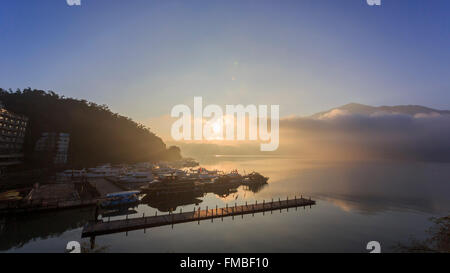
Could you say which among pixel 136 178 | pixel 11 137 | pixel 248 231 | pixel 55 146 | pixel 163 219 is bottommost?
pixel 248 231

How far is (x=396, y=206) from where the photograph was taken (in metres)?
59.2

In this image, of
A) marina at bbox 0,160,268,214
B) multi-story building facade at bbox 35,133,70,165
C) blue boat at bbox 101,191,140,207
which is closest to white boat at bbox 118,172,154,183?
marina at bbox 0,160,268,214

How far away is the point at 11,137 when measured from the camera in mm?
78312

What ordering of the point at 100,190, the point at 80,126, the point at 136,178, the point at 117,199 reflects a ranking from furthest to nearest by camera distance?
the point at 80,126 → the point at 136,178 → the point at 100,190 → the point at 117,199

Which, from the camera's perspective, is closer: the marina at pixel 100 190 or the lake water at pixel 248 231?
the lake water at pixel 248 231

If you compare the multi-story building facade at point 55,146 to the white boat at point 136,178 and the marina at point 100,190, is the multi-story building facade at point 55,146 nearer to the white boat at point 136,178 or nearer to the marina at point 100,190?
the marina at point 100,190

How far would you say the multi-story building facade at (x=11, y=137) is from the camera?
240 feet

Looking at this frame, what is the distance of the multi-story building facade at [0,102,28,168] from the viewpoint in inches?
2877

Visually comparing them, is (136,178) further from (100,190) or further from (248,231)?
(248,231)

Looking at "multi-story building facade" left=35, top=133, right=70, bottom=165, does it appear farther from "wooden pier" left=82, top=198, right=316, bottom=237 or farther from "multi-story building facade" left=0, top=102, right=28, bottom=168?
"wooden pier" left=82, top=198, right=316, bottom=237

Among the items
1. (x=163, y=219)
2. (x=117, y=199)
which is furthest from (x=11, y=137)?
(x=163, y=219)

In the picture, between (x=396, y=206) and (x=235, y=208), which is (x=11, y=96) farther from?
(x=396, y=206)

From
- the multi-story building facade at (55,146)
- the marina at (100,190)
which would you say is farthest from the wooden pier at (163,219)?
the multi-story building facade at (55,146)
